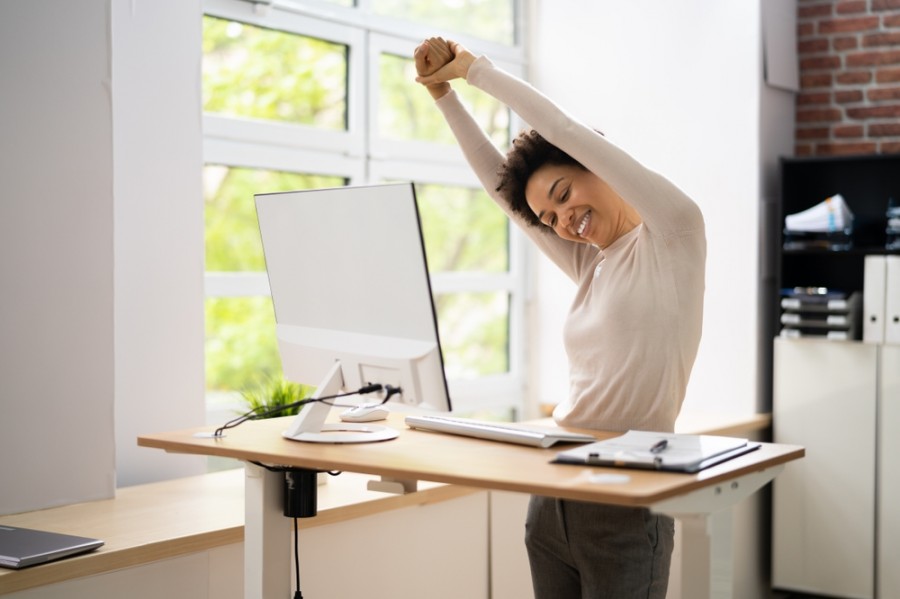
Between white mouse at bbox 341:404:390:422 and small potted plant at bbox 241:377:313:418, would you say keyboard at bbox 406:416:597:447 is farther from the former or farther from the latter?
small potted plant at bbox 241:377:313:418

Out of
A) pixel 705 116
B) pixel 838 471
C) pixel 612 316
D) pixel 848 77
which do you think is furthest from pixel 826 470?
pixel 612 316

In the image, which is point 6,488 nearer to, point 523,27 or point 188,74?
point 188,74

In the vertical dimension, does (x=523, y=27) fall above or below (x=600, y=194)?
above

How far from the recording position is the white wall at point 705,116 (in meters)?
4.11

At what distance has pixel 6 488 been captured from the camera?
2518 mm

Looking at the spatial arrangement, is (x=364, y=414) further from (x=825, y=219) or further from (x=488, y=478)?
(x=825, y=219)

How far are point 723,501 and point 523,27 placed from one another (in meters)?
3.37

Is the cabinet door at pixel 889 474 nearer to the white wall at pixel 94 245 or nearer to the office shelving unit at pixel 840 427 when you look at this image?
the office shelving unit at pixel 840 427

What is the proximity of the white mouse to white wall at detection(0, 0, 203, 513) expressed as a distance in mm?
845

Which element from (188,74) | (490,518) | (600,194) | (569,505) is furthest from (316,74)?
(569,505)

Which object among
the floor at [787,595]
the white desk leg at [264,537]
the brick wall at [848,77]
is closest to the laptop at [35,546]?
the white desk leg at [264,537]

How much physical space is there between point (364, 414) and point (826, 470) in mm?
2402

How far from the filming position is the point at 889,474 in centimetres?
379

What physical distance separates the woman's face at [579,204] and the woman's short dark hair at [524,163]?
0.02 meters
